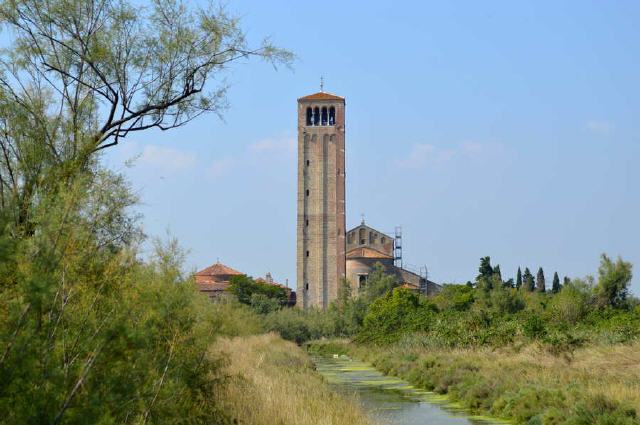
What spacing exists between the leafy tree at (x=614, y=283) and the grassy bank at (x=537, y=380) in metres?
15.6

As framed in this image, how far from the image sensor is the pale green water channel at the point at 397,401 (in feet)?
68.9

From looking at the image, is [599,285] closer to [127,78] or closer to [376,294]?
[376,294]

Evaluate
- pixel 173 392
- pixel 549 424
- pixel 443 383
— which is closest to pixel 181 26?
pixel 173 392

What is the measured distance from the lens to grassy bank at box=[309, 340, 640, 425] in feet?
58.0

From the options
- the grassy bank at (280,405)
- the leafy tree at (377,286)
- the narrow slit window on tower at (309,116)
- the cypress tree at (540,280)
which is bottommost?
the grassy bank at (280,405)

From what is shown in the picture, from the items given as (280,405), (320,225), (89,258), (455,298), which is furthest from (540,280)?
(89,258)

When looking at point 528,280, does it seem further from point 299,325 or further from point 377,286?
point 299,325

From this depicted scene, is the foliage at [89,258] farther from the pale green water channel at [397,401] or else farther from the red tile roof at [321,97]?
the red tile roof at [321,97]

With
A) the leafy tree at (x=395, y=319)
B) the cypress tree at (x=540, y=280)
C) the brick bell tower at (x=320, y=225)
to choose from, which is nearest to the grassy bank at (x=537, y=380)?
the leafy tree at (x=395, y=319)

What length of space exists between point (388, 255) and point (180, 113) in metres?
84.1

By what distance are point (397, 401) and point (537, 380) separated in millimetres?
4404

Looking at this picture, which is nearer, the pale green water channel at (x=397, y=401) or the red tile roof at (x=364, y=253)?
the pale green water channel at (x=397, y=401)

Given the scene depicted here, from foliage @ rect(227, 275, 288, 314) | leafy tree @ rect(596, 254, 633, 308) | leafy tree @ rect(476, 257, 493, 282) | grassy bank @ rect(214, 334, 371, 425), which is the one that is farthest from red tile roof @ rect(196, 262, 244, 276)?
grassy bank @ rect(214, 334, 371, 425)

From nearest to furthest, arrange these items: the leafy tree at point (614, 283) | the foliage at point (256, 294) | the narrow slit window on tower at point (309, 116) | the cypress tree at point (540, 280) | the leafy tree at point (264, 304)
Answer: the leafy tree at point (614, 283), the leafy tree at point (264, 304), the foliage at point (256, 294), the narrow slit window on tower at point (309, 116), the cypress tree at point (540, 280)
